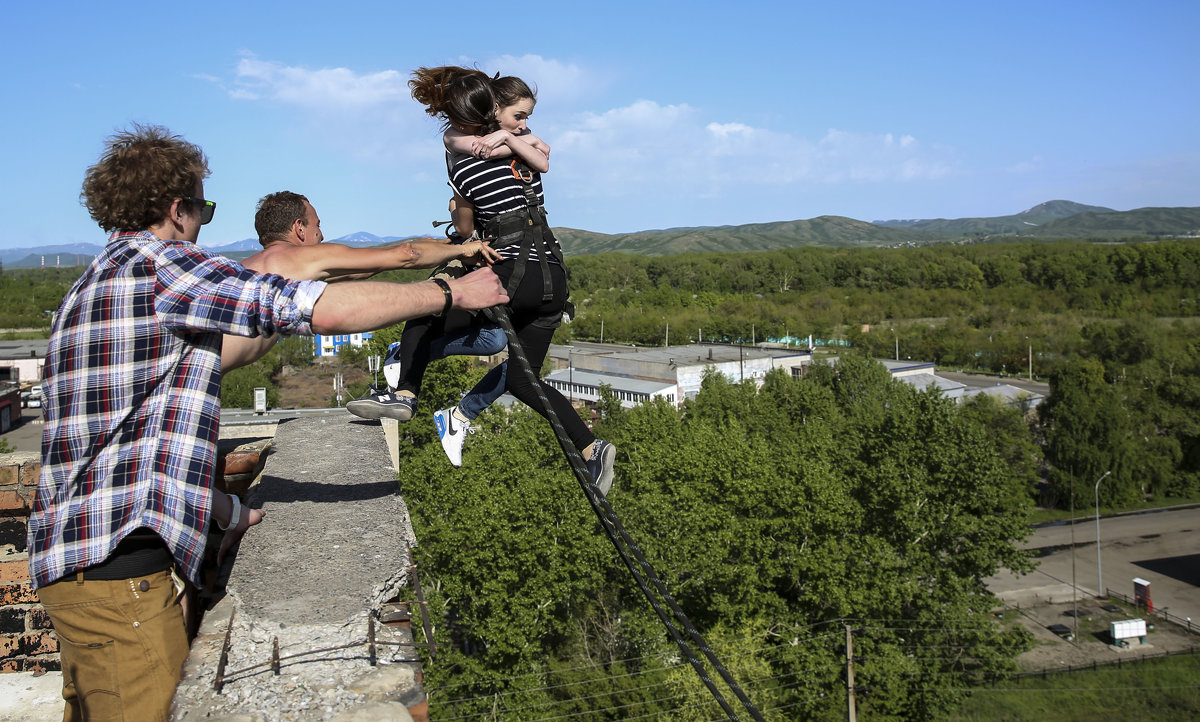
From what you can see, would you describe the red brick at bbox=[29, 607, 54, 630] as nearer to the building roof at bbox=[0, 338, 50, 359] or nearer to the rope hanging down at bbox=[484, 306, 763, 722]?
the rope hanging down at bbox=[484, 306, 763, 722]

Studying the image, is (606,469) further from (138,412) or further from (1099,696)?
(1099,696)

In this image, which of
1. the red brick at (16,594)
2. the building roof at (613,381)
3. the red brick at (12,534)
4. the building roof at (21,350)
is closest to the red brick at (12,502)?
the red brick at (12,534)

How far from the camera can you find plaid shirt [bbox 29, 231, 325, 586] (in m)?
2.63

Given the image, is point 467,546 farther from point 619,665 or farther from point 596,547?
point 619,665

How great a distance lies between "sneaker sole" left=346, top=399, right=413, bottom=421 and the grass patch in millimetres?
22078

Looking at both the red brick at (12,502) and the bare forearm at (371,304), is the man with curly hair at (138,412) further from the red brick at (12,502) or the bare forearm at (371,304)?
the red brick at (12,502)

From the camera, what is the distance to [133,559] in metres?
2.75

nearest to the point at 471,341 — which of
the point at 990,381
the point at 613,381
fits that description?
the point at 613,381

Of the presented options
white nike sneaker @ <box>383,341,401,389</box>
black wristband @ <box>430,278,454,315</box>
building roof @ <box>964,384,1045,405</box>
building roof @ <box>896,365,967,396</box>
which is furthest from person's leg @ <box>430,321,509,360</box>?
building roof @ <box>896,365,967,396</box>

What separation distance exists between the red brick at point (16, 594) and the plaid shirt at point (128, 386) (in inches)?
82.0

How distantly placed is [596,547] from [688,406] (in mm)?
22179

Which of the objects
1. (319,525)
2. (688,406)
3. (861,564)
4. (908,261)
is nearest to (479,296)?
(319,525)

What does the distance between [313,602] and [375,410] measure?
1400 mm

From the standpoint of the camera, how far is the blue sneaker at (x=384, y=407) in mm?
4617
